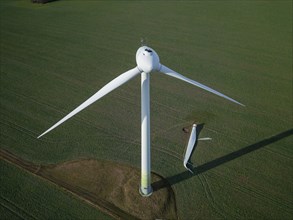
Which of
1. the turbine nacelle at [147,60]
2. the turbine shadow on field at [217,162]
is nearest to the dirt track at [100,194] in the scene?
the turbine shadow on field at [217,162]

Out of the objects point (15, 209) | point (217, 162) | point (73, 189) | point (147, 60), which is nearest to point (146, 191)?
point (73, 189)

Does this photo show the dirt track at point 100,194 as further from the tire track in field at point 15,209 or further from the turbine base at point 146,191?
the tire track in field at point 15,209

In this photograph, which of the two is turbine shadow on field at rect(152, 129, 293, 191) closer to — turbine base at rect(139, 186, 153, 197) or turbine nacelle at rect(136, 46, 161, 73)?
turbine base at rect(139, 186, 153, 197)

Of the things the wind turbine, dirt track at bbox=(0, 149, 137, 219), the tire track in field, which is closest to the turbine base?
dirt track at bbox=(0, 149, 137, 219)

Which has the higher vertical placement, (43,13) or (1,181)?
(43,13)

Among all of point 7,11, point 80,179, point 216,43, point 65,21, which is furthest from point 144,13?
point 80,179

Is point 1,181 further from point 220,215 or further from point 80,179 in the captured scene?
point 220,215

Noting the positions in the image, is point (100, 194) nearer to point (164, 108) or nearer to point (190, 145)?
point (190, 145)
